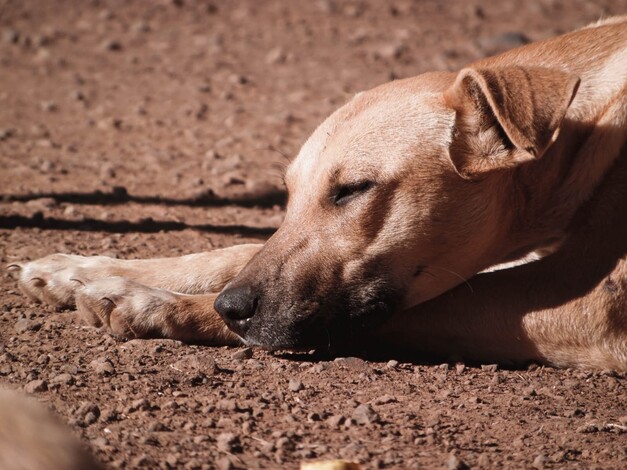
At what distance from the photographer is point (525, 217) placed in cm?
410

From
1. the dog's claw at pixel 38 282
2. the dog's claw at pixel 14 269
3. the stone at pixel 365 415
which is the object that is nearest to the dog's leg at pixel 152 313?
the dog's claw at pixel 38 282

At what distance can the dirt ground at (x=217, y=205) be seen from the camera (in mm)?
3229

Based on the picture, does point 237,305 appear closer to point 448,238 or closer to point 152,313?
point 152,313

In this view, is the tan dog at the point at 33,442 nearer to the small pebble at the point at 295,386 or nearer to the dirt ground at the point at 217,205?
the dirt ground at the point at 217,205

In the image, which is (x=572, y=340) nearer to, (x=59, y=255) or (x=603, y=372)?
(x=603, y=372)

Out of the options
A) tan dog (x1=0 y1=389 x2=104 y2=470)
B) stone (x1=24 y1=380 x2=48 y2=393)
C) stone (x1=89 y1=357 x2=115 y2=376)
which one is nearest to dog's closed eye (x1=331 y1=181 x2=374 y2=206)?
stone (x1=89 y1=357 x2=115 y2=376)

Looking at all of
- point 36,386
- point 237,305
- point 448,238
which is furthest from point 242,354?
point 448,238

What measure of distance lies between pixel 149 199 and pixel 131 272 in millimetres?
1624

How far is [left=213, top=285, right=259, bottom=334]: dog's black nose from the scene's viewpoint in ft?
12.3

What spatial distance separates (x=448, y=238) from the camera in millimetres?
3934

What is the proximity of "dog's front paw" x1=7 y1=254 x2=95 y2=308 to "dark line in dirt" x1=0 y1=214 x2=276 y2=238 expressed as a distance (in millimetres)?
900

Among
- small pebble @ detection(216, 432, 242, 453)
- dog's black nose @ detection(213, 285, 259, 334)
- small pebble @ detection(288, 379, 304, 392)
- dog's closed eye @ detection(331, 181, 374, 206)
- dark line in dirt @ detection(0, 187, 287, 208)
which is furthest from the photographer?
dark line in dirt @ detection(0, 187, 287, 208)

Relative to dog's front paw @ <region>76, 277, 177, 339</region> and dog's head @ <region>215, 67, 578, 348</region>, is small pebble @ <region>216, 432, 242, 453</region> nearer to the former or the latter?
dog's head @ <region>215, 67, 578, 348</region>

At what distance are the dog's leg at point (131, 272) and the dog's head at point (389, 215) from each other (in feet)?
1.46
